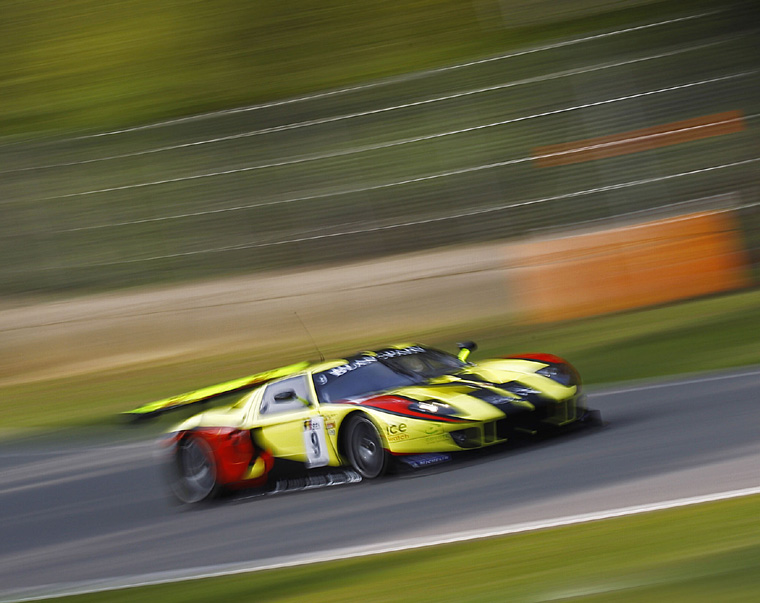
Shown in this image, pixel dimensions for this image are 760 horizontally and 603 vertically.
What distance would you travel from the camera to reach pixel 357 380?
8.34 metres

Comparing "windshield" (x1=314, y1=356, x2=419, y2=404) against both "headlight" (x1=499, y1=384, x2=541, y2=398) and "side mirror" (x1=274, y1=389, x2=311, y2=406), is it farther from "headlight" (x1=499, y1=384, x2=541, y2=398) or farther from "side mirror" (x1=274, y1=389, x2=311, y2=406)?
"headlight" (x1=499, y1=384, x2=541, y2=398)

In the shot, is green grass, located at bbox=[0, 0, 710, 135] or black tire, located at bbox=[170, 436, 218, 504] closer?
black tire, located at bbox=[170, 436, 218, 504]

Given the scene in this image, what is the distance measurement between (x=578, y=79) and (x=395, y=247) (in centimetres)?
292

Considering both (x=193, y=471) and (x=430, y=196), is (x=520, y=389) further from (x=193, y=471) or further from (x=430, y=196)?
(x=430, y=196)

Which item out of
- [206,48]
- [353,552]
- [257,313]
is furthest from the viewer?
[206,48]

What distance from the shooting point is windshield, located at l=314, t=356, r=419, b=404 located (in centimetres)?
824

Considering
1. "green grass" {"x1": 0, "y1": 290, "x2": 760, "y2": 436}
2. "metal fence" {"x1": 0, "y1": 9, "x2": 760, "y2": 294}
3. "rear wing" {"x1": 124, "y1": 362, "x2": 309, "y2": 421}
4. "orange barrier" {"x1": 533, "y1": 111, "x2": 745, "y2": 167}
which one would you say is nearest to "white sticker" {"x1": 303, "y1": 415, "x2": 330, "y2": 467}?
"rear wing" {"x1": 124, "y1": 362, "x2": 309, "y2": 421}

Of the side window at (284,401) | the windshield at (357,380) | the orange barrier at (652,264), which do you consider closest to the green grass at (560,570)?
the windshield at (357,380)

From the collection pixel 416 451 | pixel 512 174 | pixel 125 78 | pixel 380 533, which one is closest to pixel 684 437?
pixel 416 451

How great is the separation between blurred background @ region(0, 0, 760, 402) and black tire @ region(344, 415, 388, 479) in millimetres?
5189

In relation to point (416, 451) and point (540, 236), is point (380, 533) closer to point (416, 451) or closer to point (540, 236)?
point (416, 451)

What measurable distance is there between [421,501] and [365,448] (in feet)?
3.34

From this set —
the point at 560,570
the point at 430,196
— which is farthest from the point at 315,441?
the point at 430,196

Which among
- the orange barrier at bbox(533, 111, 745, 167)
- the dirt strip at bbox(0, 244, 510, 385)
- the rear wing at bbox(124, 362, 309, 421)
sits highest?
the orange barrier at bbox(533, 111, 745, 167)
